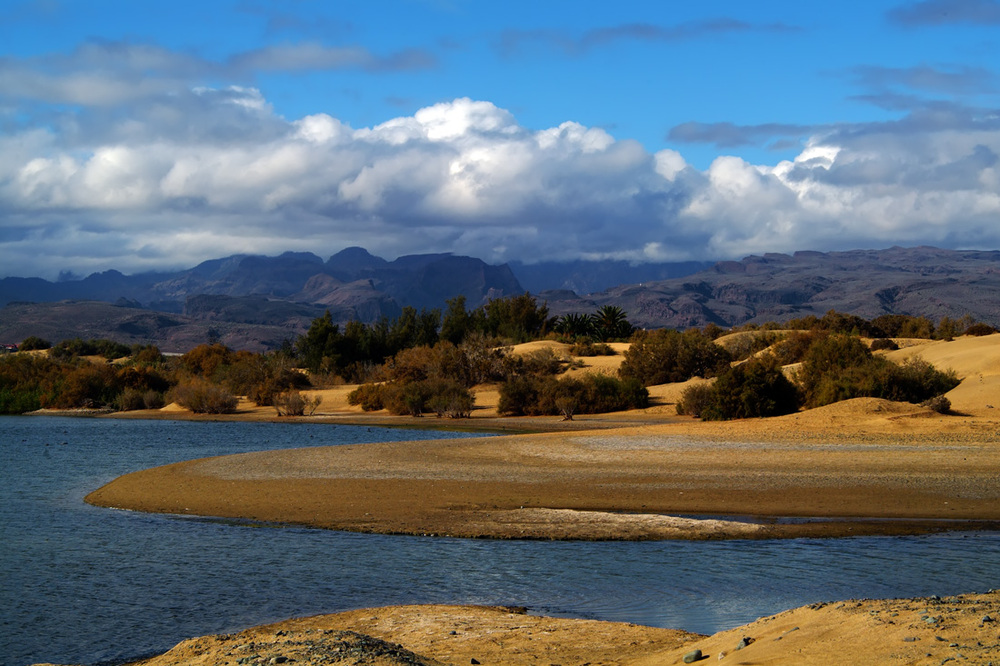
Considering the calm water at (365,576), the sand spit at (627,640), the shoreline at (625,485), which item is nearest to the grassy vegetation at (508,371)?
→ the shoreline at (625,485)

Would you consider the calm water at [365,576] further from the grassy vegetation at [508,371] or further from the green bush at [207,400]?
the green bush at [207,400]

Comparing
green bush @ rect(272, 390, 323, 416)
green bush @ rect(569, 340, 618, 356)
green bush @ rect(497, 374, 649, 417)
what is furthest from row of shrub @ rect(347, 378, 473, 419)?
green bush @ rect(569, 340, 618, 356)

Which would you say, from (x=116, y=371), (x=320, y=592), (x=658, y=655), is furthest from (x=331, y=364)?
(x=658, y=655)

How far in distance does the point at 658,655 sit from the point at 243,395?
54.9 m

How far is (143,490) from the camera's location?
2205cm

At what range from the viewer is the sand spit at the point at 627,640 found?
7.32 metres

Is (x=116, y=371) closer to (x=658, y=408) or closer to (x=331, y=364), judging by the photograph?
(x=331, y=364)

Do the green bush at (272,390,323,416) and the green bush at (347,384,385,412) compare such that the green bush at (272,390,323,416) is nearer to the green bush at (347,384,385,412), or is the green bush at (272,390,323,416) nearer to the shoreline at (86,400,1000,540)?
the green bush at (347,384,385,412)

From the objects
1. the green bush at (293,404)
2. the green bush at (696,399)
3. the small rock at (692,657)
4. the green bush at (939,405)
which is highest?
the small rock at (692,657)

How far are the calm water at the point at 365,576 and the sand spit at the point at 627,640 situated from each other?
109 cm

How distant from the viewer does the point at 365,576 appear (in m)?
13.4

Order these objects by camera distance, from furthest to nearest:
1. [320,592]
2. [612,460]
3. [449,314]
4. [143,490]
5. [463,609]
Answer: [449,314] < [612,460] < [143,490] < [320,592] < [463,609]

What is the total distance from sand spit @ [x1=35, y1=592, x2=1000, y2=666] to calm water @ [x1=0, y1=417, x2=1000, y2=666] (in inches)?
43.0

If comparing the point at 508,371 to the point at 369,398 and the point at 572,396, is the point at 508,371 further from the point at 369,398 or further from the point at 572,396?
the point at 572,396
